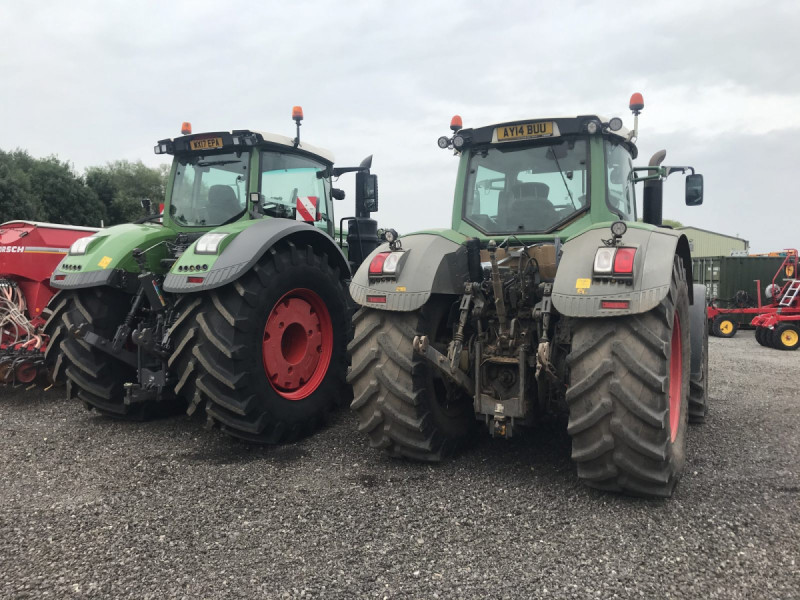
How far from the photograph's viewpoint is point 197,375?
4137 mm

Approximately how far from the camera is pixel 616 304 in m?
3.00

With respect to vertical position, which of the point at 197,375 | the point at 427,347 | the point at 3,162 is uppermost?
the point at 3,162

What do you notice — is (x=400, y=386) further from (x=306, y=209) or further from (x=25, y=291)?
(x=25, y=291)

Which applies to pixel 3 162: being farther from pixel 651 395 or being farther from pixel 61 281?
pixel 651 395

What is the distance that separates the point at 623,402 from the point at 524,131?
211 cm

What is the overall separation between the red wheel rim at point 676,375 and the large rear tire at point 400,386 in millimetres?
1365

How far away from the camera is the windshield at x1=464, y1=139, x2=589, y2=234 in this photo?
13.5 ft

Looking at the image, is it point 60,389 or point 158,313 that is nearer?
point 158,313

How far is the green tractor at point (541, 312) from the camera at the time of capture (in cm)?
302

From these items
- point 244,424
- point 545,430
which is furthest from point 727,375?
point 244,424

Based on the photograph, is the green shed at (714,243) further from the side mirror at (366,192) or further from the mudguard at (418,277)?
the mudguard at (418,277)

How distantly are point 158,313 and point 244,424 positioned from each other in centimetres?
125

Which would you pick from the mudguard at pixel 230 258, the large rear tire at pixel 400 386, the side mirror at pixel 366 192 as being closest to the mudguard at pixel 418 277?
the large rear tire at pixel 400 386

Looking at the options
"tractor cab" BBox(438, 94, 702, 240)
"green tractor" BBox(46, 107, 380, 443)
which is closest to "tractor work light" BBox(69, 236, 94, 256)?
"green tractor" BBox(46, 107, 380, 443)
